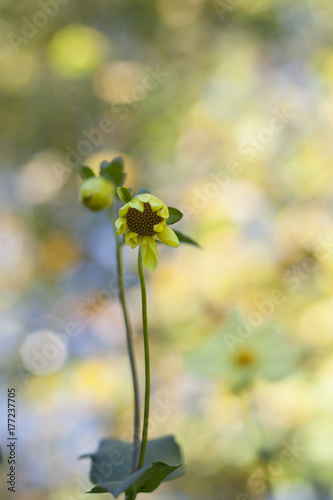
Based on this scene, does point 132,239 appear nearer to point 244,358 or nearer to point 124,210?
point 124,210

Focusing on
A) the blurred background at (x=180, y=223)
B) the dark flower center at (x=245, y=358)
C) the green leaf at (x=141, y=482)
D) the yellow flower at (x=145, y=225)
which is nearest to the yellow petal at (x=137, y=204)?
the yellow flower at (x=145, y=225)

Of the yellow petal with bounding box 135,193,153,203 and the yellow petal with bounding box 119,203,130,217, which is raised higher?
the yellow petal with bounding box 135,193,153,203

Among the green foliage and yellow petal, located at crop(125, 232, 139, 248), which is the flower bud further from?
the green foliage

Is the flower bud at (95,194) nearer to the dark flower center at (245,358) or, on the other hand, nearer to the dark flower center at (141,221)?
the dark flower center at (141,221)

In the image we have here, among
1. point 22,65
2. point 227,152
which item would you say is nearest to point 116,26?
point 22,65

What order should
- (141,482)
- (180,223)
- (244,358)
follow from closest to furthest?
(141,482)
(244,358)
(180,223)

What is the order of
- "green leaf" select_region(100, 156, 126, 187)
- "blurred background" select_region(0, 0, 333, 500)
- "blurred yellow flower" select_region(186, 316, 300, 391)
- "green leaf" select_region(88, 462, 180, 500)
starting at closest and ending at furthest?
"green leaf" select_region(88, 462, 180, 500)
"green leaf" select_region(100, 156, 126, 187)
"blurred yellow flower" select_region(186, 316, 300, 391)
"blurred background" select_region(0, 0, 333, 500)

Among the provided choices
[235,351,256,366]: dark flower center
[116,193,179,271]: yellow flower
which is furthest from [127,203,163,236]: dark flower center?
[235,351,256,366]: dark flower center

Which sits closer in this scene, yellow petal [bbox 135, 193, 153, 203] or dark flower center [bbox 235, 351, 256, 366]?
yellow petal [bbox 135, 193, 153, 203]

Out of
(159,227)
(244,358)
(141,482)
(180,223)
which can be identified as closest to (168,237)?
(159,227)
